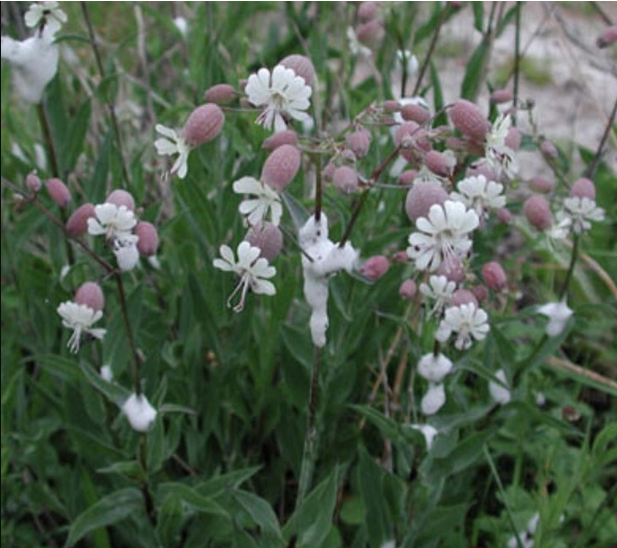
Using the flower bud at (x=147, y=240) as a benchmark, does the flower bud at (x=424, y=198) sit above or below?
above

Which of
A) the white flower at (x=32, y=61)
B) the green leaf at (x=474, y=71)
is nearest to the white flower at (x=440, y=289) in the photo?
the green leaf at (x=474, y=71)

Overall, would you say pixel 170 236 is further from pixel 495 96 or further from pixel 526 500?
pixel 526 500

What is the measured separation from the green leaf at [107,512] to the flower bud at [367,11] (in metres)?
0.82

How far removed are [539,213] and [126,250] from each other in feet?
1.89

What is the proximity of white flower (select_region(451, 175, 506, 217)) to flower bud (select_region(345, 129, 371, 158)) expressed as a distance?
0.64 feet

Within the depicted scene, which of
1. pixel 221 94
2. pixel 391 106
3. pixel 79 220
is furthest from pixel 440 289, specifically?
pixel 79 220

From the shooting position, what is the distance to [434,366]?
1.44m

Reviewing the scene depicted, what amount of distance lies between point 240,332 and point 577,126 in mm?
1921

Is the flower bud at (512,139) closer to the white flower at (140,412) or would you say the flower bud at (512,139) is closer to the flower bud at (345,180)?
the flower bud at (345,180)

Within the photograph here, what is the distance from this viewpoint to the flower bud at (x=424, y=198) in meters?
1.03

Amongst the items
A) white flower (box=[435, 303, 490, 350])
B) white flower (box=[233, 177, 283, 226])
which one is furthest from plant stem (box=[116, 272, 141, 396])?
white flower (box=[435, 303, 490, 350])

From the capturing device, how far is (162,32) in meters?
2.98

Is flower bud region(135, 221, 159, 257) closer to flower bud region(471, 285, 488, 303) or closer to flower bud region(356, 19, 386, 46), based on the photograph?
flower bud region(471, 285, 488, 303)

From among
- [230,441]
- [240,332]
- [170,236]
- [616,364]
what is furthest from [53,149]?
[616,364]
